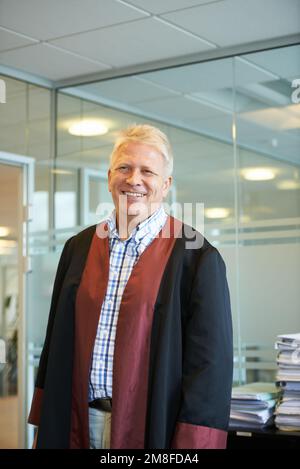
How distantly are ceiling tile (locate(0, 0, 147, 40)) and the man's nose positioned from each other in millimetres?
1571

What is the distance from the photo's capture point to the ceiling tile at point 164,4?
330 cm

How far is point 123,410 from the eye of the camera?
6.20ft

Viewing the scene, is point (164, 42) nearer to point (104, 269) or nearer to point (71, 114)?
point (71, 114)

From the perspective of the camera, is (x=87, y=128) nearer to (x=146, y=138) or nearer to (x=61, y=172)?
(x=61, y=172)

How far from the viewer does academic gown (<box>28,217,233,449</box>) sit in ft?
6.19

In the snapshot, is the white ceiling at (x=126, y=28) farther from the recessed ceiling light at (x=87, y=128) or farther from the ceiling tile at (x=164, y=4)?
the recessed ceiling light at (x=87, y=128)

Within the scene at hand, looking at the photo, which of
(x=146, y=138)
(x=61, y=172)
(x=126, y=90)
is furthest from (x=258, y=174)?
(x=146, y=138)

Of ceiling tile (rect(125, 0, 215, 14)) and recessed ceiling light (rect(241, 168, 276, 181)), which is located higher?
ceiling tile (rect(125, 0, 215, 14))

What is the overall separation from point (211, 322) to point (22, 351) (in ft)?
9.21

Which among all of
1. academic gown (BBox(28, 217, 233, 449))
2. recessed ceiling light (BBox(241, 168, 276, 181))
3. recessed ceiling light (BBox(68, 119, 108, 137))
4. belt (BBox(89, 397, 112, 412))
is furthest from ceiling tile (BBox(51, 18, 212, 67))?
belt (BBox(89, 397, 112, 412))

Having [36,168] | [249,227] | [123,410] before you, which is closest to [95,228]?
[123,410]

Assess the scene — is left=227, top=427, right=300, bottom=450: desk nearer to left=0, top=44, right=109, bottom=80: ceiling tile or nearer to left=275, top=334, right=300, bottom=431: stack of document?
left=275, top=334, right=300, bottom=431: stack of document

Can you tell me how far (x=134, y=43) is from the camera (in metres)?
3.83

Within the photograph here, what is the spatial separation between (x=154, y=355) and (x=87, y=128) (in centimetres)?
275
